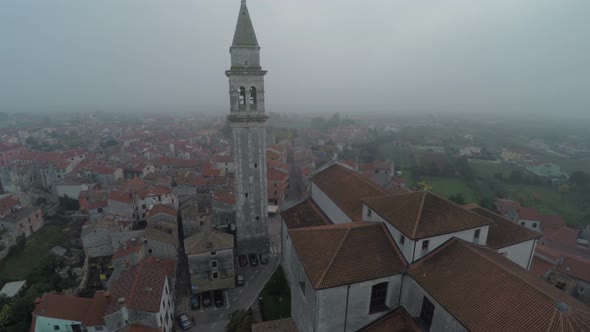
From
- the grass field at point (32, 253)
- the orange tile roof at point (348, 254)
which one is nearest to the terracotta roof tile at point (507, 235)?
the orange tile roof at point (348, 254)

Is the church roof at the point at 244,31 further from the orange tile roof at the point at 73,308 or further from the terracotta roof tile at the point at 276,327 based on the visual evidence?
the orange tile roof at the point at 73,308

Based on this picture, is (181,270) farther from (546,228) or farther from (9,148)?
(9,148)

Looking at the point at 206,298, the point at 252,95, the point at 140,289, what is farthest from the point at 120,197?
the point at 252,95

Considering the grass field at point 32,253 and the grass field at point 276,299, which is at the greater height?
the grass field at point 276,299

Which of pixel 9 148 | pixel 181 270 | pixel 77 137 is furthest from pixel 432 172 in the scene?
pixel 77 137

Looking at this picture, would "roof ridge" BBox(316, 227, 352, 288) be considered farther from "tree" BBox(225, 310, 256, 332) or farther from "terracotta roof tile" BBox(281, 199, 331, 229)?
"terracotta roof tile" BBox(281, 199, 331, 229)

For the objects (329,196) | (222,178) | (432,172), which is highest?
(329,196)

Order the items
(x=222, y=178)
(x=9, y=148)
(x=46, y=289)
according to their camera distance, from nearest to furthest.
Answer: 1. (x=46, y=289)
2. (x=222, y=178)
3. (x=9, y=148)
